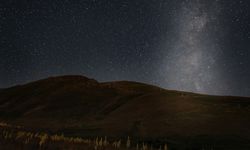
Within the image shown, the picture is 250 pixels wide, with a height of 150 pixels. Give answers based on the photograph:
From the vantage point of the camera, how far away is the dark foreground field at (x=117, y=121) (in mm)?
22336

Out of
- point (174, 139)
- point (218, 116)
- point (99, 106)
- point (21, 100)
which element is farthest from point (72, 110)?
point (174, 139)

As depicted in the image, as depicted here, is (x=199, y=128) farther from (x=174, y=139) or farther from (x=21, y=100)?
(x=21, y=100)

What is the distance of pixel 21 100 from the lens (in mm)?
89625

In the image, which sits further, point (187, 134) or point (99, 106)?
point (99, 106)

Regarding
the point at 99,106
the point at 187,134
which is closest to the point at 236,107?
the point at 187,134

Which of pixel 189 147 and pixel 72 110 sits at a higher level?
pixel 72 110

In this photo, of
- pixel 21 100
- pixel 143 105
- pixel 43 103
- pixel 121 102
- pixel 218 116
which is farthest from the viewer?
pixel 21 100

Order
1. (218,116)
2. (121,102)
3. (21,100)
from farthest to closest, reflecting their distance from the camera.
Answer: (21,100) → (121,102) → (218,116)

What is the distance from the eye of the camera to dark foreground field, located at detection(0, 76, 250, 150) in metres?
22.3

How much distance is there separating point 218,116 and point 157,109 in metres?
11.9

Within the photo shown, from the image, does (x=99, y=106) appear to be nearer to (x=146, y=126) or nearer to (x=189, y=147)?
(x=146, y=126)

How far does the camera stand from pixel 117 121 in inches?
1849

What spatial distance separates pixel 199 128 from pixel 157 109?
1624cm

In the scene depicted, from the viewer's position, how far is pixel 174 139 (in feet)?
105
